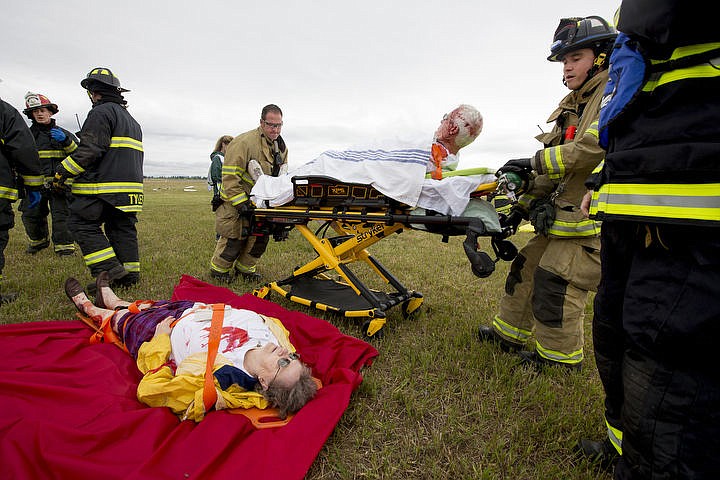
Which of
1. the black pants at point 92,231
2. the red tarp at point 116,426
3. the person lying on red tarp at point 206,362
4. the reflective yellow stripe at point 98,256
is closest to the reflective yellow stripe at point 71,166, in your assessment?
the black pants at point 92,231

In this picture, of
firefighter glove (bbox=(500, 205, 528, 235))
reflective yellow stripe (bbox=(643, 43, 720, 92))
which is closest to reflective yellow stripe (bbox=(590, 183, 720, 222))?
reflective yellow stripe (bbox=(643, 43, 720, 92))

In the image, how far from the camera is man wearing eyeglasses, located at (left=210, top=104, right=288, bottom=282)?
5.07 metres

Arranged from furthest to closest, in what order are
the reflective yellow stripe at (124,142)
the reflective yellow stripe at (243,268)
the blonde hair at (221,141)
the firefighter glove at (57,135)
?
the blonde hair at (221,141)
the firefighter glove at (57,135)
the reflective yellow stripe at (243,268)
the reflective yellow stripe at (124,142)

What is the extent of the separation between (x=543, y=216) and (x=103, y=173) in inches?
205

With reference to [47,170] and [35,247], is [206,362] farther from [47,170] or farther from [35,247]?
[35,247]

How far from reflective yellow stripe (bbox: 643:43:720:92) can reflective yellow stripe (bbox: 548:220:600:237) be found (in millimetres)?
1622

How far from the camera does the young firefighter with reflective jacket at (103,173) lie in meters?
4.48

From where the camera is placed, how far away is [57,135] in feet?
19.8

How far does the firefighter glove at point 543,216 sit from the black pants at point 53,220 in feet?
25.4

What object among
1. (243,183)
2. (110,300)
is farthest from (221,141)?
(110,300)

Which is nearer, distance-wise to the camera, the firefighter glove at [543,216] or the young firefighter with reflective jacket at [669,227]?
the young firefighter with reflective jacket at [669,227]

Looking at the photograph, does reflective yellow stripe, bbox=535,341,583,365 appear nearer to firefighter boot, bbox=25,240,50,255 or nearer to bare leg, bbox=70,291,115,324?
bare leg, bbox=70,291,115,324

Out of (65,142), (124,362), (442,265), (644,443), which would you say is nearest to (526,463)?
(644,443)

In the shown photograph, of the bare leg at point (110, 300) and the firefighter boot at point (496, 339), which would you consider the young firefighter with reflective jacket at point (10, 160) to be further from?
the firefighter boot at point (496, 339)
